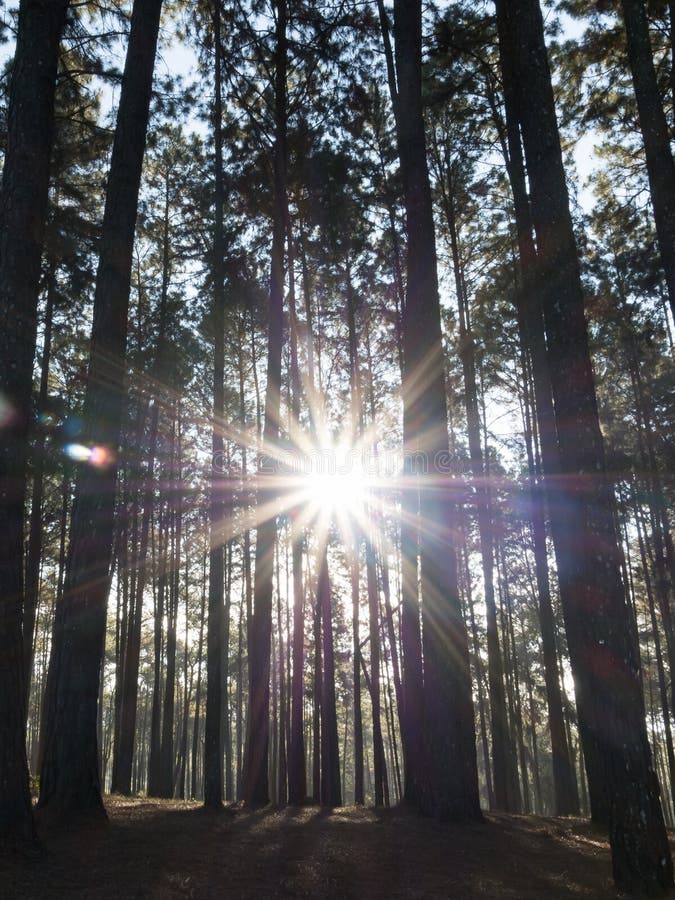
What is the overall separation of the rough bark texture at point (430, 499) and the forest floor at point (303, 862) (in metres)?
0.66

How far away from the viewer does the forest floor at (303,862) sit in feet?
14.7

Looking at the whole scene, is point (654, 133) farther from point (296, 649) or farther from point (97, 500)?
point (296, 649)

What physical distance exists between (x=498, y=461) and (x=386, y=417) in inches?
146

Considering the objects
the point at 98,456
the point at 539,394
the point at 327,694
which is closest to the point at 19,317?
the point at 98,456

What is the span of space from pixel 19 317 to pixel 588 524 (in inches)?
214

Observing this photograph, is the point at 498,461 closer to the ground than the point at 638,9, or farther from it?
closer to the ground

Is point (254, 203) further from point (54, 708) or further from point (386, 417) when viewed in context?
point (54, 708)

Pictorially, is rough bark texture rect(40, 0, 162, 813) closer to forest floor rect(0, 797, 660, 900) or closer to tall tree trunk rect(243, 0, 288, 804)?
forest floor rect(0, 797, 660, 900)

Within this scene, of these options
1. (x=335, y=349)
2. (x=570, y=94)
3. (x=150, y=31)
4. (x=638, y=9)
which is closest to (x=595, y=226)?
(x=570, y=94)

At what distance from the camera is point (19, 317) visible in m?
5.53

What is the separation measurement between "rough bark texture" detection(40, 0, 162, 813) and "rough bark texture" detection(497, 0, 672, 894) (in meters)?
4.88

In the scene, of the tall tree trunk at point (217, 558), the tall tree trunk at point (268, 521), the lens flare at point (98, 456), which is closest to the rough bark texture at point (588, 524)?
the lens flare at point (98, 456)

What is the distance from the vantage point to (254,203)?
13242mm

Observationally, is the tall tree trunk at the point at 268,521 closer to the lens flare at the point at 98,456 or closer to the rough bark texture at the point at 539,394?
the lens flare at the point at 98,456
